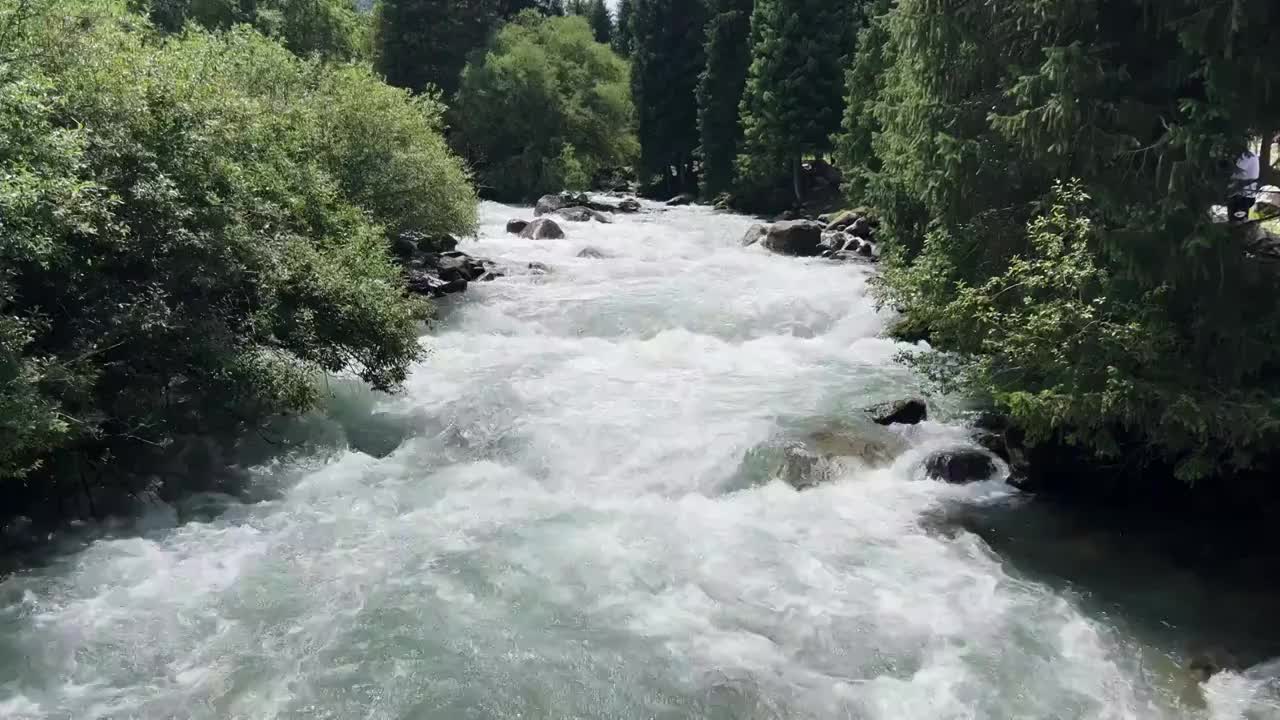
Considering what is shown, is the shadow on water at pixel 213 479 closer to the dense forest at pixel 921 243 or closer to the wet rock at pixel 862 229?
the dense forest at pixel 921 243

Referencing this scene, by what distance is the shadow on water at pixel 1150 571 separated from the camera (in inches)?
387

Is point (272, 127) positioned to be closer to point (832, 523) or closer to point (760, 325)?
point (760, 325)

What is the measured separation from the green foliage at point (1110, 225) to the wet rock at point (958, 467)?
1.58 metres

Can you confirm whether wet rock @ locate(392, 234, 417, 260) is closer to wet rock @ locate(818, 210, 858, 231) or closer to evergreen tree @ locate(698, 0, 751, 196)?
wet rock @ locate(818, 210, 858, 231)

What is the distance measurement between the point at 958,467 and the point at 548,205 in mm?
32798

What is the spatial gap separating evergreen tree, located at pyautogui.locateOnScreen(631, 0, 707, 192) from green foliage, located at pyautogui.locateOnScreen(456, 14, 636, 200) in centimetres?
171

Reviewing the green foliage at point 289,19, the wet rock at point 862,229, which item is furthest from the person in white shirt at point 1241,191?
the green foliage at point 289,19

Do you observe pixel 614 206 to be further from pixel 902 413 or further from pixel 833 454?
pixel 833 454

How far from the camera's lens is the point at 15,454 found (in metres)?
10.4

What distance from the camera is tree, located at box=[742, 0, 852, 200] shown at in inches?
1646

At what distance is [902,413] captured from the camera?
15.9m

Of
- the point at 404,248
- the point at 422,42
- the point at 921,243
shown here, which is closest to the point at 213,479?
the point at 921,243

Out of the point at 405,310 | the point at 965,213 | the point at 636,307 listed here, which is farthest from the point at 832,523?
the point at 636,307

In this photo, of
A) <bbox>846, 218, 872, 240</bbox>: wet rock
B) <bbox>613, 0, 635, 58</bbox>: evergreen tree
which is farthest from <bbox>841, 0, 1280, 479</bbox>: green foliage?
<bbox>613, 0, 635, 58</bbox>: evergreen tree
